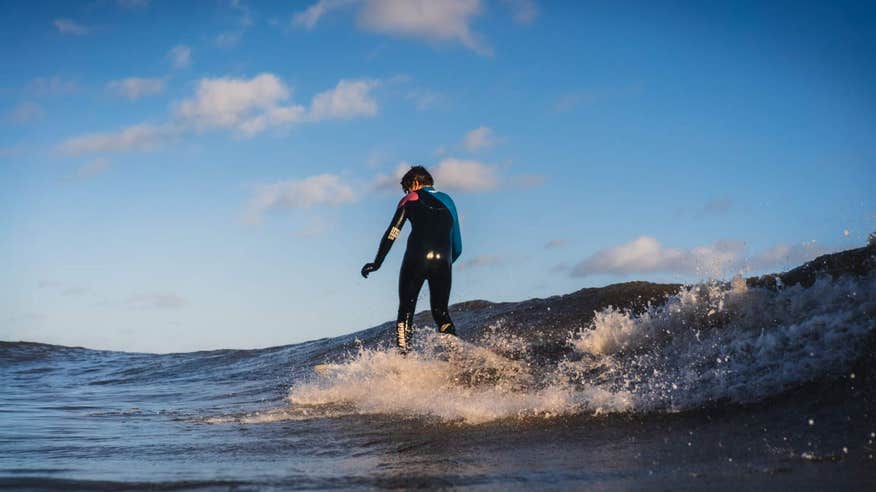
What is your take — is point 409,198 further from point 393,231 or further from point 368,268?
point 368,268

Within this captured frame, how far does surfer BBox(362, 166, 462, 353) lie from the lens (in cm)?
758

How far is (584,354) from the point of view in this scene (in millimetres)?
6684

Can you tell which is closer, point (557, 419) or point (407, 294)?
point (557, 419)

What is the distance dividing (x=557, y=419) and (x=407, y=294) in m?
3.58

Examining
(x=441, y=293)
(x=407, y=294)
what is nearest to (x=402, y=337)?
(x=407, y=294)

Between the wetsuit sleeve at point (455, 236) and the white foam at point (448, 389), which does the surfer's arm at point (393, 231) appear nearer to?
the wetsuit sleeve at point (455, 236)

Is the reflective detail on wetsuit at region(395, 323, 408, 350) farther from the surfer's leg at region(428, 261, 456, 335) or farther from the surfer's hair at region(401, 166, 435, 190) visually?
the surfer's hair at region(401, 166, 435, 190)

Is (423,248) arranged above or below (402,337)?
above

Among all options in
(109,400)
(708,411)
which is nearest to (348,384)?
(109,400)

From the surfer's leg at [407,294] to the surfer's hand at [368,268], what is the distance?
343 millimetres

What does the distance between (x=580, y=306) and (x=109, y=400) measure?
668 cm

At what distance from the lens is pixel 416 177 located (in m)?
7.79

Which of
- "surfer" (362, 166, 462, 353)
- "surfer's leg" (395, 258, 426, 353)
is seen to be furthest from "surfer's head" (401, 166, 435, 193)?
"surfer's leg" (395, 258, 426, 353)

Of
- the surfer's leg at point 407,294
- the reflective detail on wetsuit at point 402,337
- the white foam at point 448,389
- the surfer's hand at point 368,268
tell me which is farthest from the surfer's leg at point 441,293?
the surfer's hand at point 368,268
